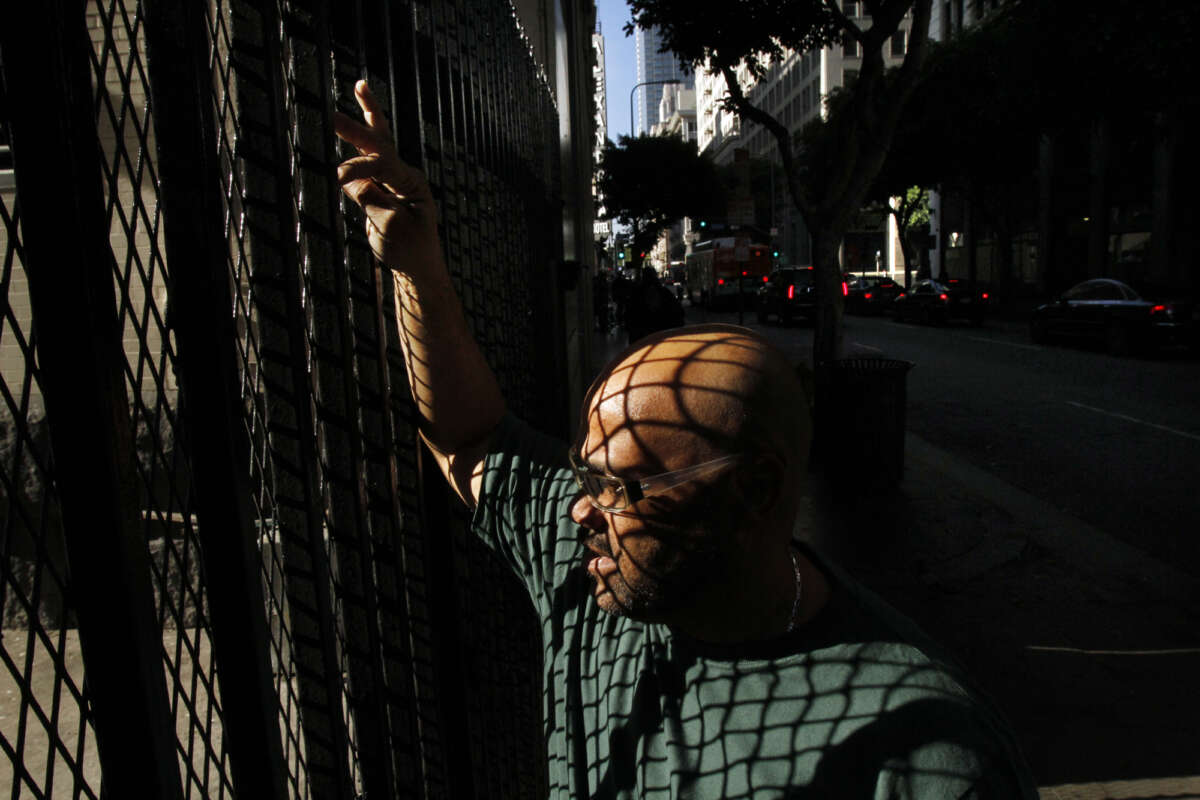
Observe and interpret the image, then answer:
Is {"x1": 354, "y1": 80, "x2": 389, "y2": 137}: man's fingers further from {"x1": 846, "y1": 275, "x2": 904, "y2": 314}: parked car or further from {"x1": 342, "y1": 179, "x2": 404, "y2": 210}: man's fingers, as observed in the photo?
{"x1": 846, "y1": 275, "x2": 904, "y2": 314}: parked car

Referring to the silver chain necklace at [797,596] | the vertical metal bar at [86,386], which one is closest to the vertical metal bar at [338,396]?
the vertical metal bar at [86,386]

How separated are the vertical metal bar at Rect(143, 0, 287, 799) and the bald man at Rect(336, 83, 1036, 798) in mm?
394

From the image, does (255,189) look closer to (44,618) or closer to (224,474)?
(224,474)

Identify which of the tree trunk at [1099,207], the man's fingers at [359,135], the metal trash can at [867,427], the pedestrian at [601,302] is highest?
the tree trunk at [1099,207]

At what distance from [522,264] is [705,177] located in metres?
53.5

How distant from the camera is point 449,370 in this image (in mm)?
1817

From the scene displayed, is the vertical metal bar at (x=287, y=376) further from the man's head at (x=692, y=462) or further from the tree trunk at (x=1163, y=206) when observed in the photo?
the tree trunk at (x=1163, y=206)

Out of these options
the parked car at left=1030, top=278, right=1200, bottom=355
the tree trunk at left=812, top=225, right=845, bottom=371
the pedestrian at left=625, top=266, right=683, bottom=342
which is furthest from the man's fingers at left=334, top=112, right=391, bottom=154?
the parked car at left=1030, top=278, right=1200, bottom=355

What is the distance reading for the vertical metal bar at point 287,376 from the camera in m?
1.27

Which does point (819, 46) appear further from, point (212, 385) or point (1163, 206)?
point (1163, 206)

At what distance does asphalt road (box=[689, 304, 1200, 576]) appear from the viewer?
24.7ft

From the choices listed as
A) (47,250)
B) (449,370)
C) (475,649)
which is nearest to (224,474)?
(47,250)

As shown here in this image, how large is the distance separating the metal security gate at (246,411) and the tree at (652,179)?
51.1m

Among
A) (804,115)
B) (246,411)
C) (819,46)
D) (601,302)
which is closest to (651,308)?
(819,46)
